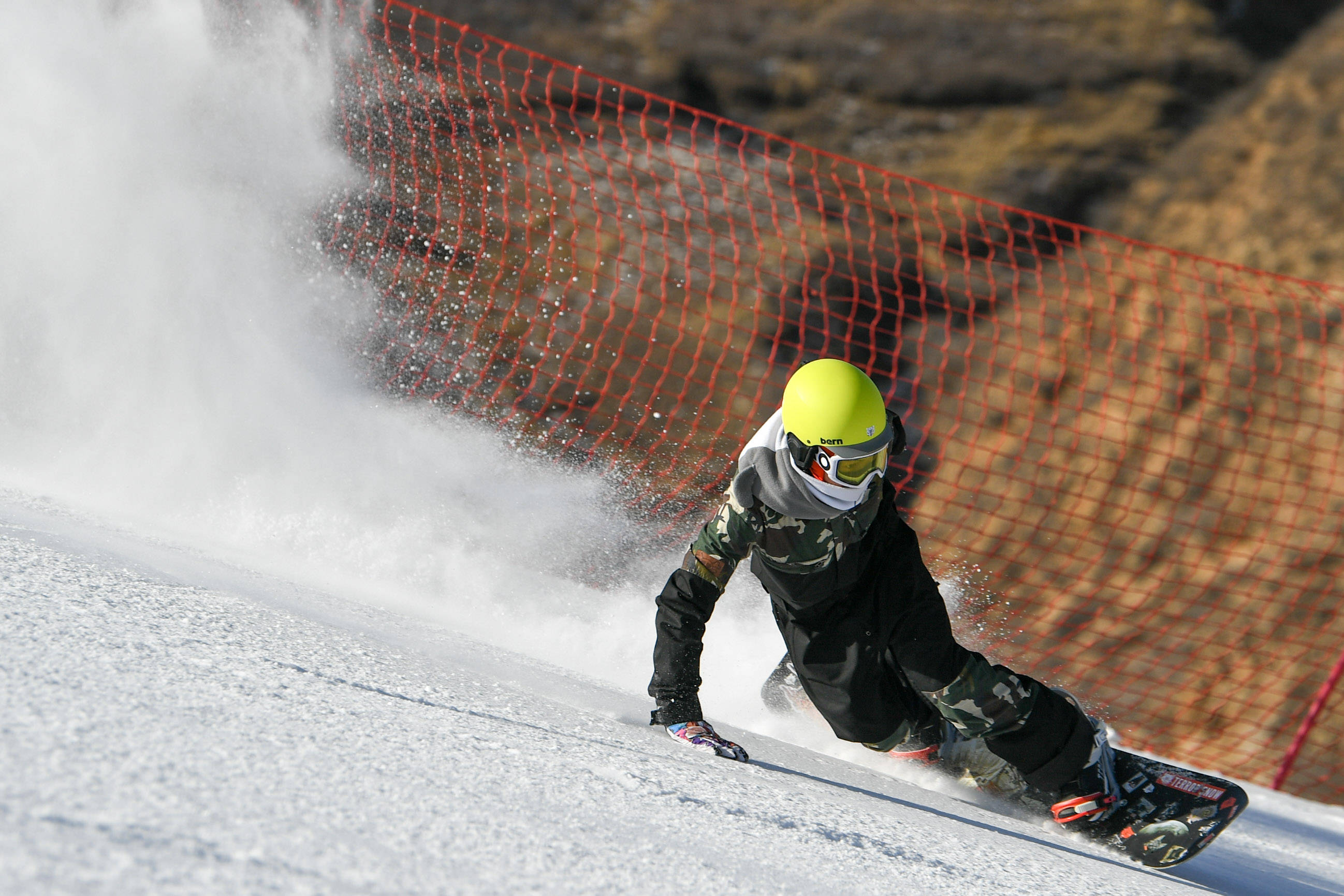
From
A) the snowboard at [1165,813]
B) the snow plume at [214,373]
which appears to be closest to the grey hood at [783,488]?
the snowboard at [1165,813]

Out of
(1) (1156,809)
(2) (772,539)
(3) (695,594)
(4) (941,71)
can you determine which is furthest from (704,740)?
(4) (941,71)

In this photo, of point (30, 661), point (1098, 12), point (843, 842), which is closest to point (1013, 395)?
point (1098, 12)

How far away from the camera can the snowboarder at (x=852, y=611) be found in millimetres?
1695

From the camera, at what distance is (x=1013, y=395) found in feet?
24.3

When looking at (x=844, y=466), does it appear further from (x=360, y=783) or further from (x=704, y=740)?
(x=360, y=783)

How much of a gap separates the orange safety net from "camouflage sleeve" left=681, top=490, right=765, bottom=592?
180 cm

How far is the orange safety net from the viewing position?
15.8 ft

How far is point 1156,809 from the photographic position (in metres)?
1.81

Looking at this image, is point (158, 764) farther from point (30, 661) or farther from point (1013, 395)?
point (1013, 395)

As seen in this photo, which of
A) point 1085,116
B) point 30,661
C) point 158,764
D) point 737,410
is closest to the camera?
point 158,764

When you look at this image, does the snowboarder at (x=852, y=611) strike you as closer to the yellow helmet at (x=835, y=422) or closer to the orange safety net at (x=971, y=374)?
the yellow helmet at (x=835, y=422)

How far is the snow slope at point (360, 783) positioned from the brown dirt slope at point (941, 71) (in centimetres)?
839

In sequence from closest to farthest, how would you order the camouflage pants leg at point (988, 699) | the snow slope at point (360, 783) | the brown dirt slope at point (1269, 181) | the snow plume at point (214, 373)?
the snow slope at point (360, 783), the camouflage pants leg at point (988, 699), the snow plume at point (214, 373), the brown dirt slope at point (1269, 181)

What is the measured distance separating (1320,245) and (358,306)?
7.23 metres
